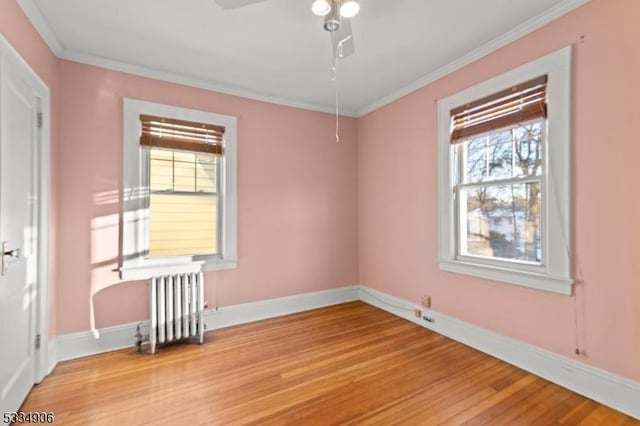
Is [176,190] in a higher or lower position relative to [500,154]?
lower

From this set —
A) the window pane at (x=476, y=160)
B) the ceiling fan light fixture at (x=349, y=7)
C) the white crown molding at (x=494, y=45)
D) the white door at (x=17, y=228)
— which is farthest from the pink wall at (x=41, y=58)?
the window pane at (x=476, y=160)

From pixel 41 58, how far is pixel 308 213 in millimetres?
2868

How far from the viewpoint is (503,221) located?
105 inches

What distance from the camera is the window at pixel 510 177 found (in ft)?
7.21

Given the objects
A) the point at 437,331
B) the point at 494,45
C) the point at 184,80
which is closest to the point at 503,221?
the point at 437,331

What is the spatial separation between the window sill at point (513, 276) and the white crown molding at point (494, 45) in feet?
6.30

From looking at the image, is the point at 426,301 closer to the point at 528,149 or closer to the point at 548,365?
the point at 548,365

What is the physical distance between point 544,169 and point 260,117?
2.93 metres

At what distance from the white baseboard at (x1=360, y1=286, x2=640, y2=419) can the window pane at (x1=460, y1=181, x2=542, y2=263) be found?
0.72 m

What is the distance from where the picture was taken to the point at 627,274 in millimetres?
1889

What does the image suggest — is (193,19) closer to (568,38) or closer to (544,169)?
(568,38)

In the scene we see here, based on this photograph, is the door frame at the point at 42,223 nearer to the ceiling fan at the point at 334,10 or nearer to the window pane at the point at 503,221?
the ceiling fan at the point at 334,10

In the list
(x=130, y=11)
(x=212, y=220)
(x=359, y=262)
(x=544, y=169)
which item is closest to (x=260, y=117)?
(x=212, y=220)

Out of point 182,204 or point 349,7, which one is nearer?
point 349,7
